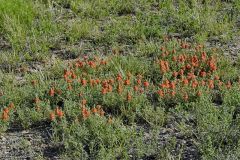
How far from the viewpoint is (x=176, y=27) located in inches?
394

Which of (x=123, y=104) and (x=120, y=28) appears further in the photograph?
(x=120, y=28)

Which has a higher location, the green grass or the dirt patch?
the green grass

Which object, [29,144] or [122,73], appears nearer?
[29,144]

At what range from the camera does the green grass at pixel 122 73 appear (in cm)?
631

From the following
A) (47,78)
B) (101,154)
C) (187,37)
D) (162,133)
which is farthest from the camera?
(187,37)

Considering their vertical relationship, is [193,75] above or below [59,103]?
above

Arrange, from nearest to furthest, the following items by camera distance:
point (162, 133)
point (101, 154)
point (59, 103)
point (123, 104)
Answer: point (101, 154) → point (162, 133) → point (123, 104) → point (59, 103)

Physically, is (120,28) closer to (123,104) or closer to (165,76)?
(165,76)

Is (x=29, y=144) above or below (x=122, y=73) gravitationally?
below

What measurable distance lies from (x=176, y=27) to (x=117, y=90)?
3.09m

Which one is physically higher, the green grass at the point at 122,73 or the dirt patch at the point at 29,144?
the green grass at the point at 122,73

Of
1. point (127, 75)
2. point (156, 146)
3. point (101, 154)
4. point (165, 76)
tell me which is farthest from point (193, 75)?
point (101, 154)

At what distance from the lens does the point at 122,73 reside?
7.96 metres

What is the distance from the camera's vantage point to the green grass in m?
6.31
